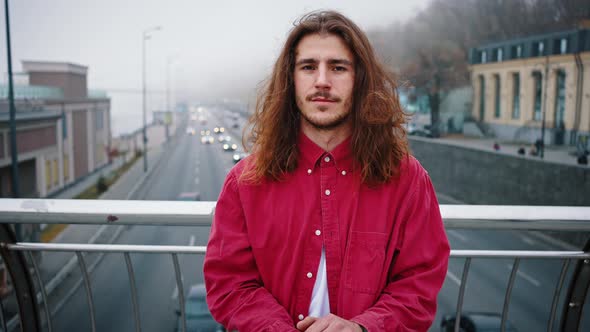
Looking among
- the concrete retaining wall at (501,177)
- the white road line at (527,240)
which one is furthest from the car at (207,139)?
the white road line at (527,240)

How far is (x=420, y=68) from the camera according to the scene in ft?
129

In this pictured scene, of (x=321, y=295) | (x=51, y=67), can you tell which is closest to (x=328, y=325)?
(x=321, y=295)

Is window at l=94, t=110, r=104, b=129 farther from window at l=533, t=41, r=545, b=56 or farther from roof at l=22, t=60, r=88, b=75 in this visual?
window at l=533, t=41, r=545, b=56

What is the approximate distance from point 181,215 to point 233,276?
32 centimetres

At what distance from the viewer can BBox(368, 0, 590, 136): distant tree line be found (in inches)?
1443

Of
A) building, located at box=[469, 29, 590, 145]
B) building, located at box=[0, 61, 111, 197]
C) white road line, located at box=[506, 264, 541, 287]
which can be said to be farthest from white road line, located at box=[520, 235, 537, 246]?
building, located at box=[0, 61, 111, 197]

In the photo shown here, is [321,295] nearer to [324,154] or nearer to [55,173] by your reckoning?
[324,154]

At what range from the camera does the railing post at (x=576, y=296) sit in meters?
1.70

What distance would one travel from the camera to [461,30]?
60.2 metres

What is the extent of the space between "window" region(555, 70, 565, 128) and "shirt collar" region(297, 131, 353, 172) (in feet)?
92.7

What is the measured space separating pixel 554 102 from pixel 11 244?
96.5ft

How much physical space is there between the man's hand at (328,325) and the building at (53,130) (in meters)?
17.7

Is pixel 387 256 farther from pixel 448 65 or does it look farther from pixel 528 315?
pixel 448 65

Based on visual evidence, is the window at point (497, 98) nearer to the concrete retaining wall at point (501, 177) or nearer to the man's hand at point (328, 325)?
the concrete retaining wall at point (501, 177)
